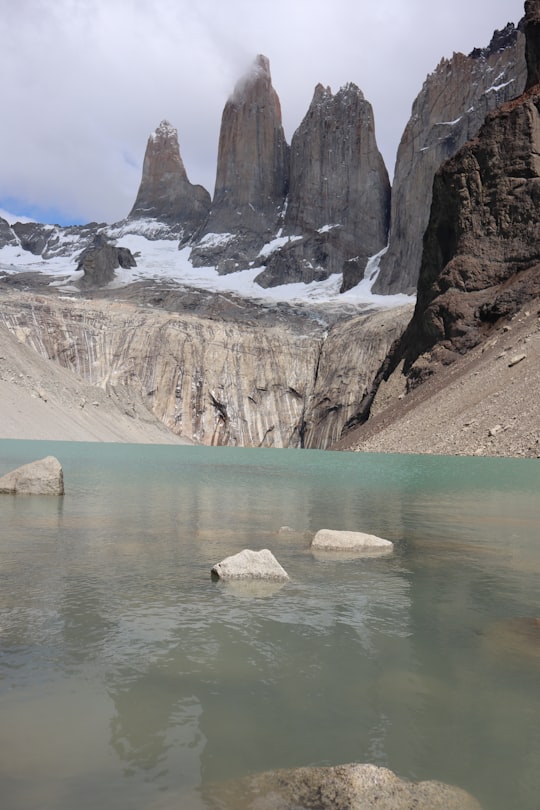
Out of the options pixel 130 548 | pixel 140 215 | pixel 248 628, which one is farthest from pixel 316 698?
pixel 140 215

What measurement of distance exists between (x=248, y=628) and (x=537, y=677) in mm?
2383

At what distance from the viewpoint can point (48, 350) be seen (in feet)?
317

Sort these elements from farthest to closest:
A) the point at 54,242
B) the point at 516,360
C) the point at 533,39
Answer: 1. the point at 54,242
2. the point at 533,39
3. the point at 516,360

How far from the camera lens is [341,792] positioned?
3.30m

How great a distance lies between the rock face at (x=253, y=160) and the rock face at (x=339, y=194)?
12.0 meters

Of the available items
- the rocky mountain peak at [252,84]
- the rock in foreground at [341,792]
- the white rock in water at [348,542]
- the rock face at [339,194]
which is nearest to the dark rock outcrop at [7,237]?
the rocky mountain peak at [252,84]

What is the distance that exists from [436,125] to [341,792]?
132 metres

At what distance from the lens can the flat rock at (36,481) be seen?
16641mm

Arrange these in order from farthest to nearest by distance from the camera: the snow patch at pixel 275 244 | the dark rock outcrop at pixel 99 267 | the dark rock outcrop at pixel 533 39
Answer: the snow patch at pixel 275 244 → the dark rock outcrop at pixel 99 267 → the dark rock outcrop at pixel 533 39

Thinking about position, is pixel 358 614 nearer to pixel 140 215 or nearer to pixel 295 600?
pixel 295 600

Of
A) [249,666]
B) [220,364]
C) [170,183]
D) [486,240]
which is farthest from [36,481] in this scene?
[170,183]

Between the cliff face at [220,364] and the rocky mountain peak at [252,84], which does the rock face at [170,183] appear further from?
the cliff face at [220,364]

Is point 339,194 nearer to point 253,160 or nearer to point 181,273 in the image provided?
point 253,160

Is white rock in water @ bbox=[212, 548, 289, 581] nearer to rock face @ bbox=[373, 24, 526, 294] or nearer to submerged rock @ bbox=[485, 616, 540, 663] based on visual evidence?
submerged rock @ bbox=[485, 616, 540, 663]
